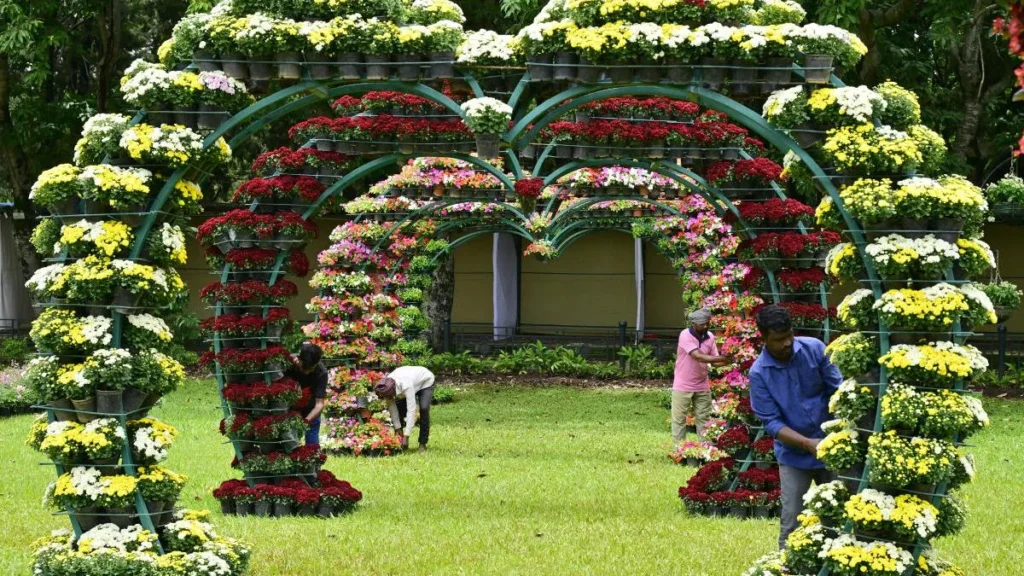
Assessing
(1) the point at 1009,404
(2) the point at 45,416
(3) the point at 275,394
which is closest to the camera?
(2) the point at 45,416

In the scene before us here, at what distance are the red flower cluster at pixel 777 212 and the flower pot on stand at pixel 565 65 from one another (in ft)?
10.2

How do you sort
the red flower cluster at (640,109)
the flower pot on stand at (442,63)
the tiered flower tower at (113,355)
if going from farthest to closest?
the red flower cluster at (640,109)
the flower pot on stand at (442,63)
the tiered flower tower at (113,355)

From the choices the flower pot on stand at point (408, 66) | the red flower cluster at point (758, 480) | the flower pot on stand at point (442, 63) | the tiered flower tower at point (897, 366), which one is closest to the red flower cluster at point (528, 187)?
the red flower cluster at point (758, 480)

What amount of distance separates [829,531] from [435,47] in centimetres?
462

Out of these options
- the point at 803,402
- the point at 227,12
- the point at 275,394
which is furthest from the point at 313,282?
the point at 803,402

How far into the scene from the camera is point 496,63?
10.3 metres

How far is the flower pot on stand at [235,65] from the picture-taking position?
9938mm

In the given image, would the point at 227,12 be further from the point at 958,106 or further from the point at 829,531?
the point at 958,106

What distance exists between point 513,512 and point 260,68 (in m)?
4.88

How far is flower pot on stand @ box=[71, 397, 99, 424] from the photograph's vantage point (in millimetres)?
9195

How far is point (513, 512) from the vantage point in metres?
12.5

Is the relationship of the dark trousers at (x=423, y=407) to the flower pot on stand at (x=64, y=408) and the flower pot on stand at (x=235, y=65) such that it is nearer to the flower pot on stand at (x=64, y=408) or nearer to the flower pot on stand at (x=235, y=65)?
the flower pot on stand at (x=235, y=65)

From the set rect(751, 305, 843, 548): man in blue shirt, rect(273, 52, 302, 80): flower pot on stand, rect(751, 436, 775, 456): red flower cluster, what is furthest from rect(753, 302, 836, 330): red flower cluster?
rect(273, 52, 302, 80): flower pot on stand

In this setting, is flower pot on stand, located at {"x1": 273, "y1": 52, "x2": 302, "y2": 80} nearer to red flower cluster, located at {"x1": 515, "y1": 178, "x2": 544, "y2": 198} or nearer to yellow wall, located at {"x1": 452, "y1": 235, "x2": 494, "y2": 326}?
red flower cluster, located at {"x1": 515, "y1": 178, "x2": 544, "y2": 198}
